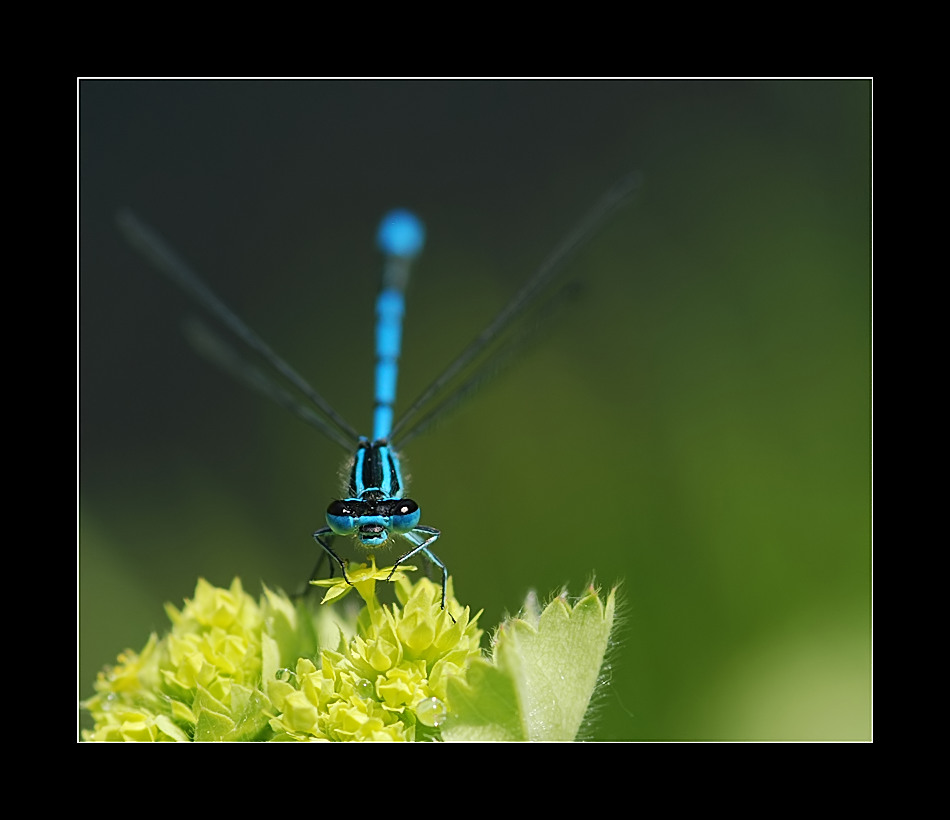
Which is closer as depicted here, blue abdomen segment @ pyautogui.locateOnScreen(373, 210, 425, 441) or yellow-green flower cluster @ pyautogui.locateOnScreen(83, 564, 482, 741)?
yellow-green flower cluster @ pyautogui.locateOnScreen(83, 564, 482, 741)

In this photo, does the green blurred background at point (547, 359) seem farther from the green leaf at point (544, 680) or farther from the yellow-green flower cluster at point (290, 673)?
the green leaf at point (544, 680)

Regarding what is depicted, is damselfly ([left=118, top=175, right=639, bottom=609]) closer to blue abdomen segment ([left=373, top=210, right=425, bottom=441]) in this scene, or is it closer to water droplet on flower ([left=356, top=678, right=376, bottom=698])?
blue abdomen segment ([left=373, top=210, right=425, bottom=441])

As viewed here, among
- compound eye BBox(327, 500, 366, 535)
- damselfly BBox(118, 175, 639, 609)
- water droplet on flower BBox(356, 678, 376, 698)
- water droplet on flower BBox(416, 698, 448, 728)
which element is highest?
damselfly BBox(118, 175, 639, 609)

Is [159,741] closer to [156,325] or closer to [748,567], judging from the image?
[748,567]

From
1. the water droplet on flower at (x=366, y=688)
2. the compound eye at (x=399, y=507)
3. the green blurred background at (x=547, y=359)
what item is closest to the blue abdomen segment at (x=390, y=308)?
the green blurred background at (x=547, y=359)

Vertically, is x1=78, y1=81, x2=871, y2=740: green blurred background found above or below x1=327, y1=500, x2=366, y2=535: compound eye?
above

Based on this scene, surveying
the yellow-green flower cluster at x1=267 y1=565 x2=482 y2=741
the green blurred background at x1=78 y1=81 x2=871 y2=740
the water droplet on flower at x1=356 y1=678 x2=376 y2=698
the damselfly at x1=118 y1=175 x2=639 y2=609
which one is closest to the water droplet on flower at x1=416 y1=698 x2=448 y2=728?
the yellow-green flower cluster at x1=267 y1=565 x2=482 y2=741
